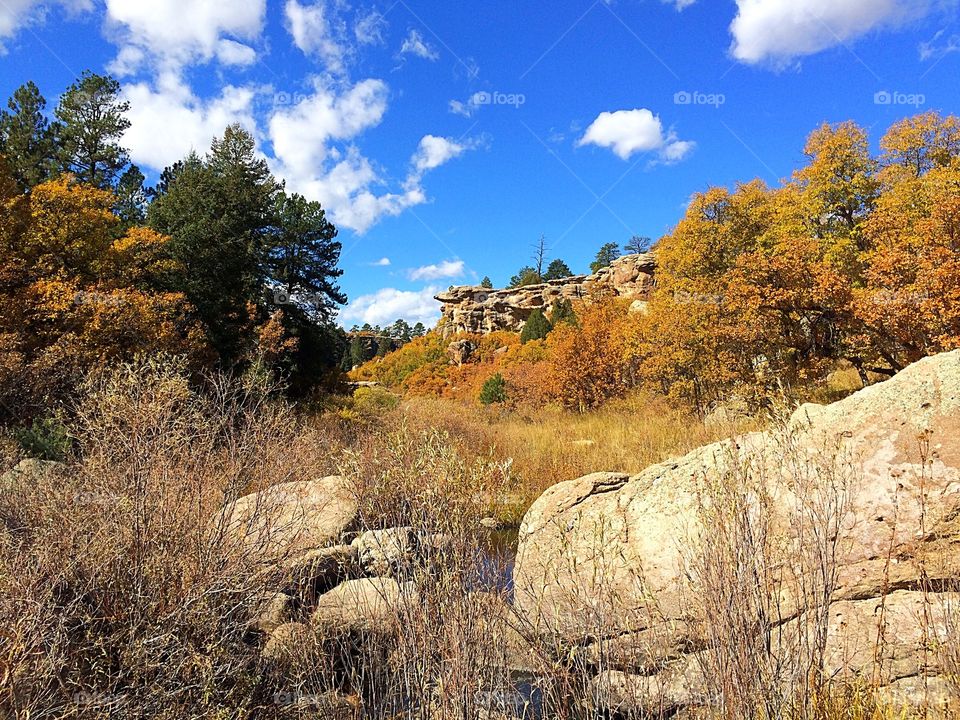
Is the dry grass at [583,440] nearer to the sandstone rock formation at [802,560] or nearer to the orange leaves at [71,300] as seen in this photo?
the sandstone rock formation at [802,560]

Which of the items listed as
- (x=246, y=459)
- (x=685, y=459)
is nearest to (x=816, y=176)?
(x=685, y=459)

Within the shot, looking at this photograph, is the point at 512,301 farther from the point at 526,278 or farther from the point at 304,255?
the point at 304,255

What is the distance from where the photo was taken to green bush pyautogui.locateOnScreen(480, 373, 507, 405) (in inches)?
979

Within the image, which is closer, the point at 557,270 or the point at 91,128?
the point at 91,128

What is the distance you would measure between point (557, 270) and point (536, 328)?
70.3ft

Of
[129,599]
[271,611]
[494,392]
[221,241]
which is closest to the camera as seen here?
[129,599]

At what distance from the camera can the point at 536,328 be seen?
141ft

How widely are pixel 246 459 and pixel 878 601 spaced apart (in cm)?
558

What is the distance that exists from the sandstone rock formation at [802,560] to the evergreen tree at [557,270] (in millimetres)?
59229

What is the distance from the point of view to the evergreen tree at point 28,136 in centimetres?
1902

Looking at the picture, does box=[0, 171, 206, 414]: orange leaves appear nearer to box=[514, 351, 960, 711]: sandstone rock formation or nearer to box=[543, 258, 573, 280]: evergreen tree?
box=[514, 351, 960, 711]: sandstone rock formation

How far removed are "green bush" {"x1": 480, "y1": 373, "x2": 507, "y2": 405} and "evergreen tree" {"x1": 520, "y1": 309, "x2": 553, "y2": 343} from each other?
16.5 meters

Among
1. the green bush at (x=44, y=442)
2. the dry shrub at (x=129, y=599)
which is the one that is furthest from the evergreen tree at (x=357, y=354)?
the dry shrub at (x=129, y=599)

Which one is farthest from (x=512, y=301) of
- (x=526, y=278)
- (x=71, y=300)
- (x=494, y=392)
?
(x=71, y=300)
